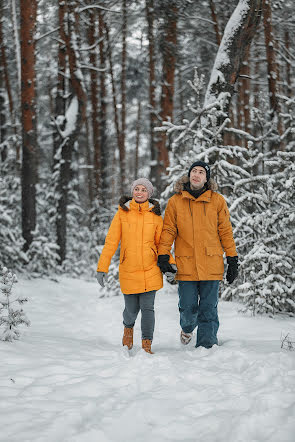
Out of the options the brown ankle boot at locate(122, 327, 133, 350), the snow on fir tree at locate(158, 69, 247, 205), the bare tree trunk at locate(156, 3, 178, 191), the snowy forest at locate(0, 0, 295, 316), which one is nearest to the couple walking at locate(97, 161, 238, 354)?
the brown ankle boot at locate(122, 327, 133, 350)

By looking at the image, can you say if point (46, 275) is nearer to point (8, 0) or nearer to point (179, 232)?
point (179, 232)

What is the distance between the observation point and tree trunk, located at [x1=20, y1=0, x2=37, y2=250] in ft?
30.8

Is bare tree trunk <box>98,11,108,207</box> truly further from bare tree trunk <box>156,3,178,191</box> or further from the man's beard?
the man's beard

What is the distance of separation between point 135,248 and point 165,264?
35 cm

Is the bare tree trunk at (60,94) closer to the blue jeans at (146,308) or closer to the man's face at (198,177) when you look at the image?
the man's face at (198,177)

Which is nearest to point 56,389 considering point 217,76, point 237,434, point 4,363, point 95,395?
point 95,395

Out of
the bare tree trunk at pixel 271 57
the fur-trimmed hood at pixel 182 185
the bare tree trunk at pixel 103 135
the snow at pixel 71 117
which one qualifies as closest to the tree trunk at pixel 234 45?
the bare tree trunk at pixel 271 57

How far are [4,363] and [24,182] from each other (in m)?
6.87

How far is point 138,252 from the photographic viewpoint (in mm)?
4168

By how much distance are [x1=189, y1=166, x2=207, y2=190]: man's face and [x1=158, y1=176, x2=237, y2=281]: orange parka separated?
99mm

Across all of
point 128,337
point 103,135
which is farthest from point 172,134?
point 103,135

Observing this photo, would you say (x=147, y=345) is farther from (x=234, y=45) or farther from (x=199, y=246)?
(x=234, y=45)

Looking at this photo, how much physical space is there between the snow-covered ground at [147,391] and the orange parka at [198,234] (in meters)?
0.79

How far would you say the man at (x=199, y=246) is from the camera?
4.16 meters
